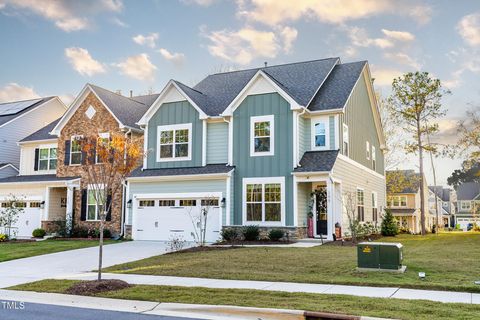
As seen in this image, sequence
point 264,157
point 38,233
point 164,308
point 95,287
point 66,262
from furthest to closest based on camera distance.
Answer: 1. point 38,233
2. point 264,157
3. point 66,262
4. point 95,287
5. point 164,308

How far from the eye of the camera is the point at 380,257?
481 inches

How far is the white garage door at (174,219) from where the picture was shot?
23.1 m

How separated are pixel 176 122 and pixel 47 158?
11.3m

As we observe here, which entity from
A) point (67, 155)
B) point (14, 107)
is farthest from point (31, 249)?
point (14, 107)

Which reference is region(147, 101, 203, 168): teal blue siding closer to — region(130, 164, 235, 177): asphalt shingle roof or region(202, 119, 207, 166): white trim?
→ region(202, 119, 207, 166): white trim

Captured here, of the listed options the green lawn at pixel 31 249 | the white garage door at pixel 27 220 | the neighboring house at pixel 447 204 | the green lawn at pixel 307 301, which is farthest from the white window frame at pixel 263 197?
the neighboring house at pixel 447 204

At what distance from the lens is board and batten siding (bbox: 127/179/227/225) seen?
23.1 metres

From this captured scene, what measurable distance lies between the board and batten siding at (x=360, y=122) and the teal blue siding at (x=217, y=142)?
5920 millimetres

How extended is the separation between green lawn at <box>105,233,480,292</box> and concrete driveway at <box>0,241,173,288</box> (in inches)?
50.3

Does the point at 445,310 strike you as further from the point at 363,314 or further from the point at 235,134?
the point at 235,134

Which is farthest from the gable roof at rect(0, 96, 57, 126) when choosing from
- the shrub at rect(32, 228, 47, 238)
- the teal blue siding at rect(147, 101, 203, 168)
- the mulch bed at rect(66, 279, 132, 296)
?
the mulch bed at rect(66, 279, 132, 296)

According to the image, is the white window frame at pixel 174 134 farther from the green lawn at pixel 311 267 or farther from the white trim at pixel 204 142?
the green lawn at pixel 311 267

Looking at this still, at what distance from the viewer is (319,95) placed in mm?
24812

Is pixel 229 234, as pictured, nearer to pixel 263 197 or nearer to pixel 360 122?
pixel 263 197
